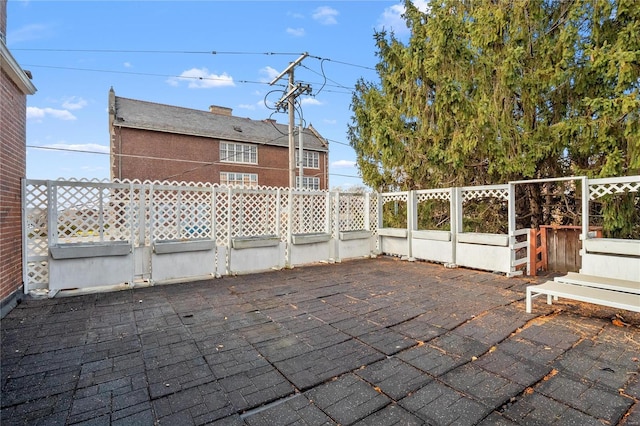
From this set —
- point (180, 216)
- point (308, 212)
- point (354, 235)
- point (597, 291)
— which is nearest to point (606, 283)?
point (597, 291)

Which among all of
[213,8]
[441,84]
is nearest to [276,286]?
[441,84]

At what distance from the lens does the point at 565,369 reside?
7.89 feet

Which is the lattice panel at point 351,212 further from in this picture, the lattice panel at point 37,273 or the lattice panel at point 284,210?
the lattice panel at point 37,273

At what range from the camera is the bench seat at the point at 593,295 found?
3.06 metres

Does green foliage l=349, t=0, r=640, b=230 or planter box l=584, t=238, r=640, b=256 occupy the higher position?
green foliage l=349, t=0, r=640, b=230

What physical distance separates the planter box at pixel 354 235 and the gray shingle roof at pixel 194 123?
30.5 feet

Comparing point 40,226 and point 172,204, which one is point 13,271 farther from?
point 172,204

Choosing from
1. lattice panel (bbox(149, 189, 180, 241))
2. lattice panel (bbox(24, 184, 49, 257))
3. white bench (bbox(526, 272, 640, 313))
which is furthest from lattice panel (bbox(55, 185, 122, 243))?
white bench (bbox(526, 272, 640, 313))

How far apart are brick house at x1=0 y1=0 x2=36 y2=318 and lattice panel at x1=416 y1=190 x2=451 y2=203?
294 inches

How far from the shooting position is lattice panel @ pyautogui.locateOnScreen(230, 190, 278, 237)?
6.41 m

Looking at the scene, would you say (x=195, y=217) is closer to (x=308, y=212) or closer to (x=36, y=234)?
(x=36, y=234)

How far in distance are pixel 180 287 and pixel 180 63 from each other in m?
9.78

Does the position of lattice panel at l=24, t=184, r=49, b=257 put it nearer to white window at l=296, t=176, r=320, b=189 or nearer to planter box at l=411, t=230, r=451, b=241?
planter box at l=411, t=230, r=451, b=241

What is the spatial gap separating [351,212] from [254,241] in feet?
9.57
